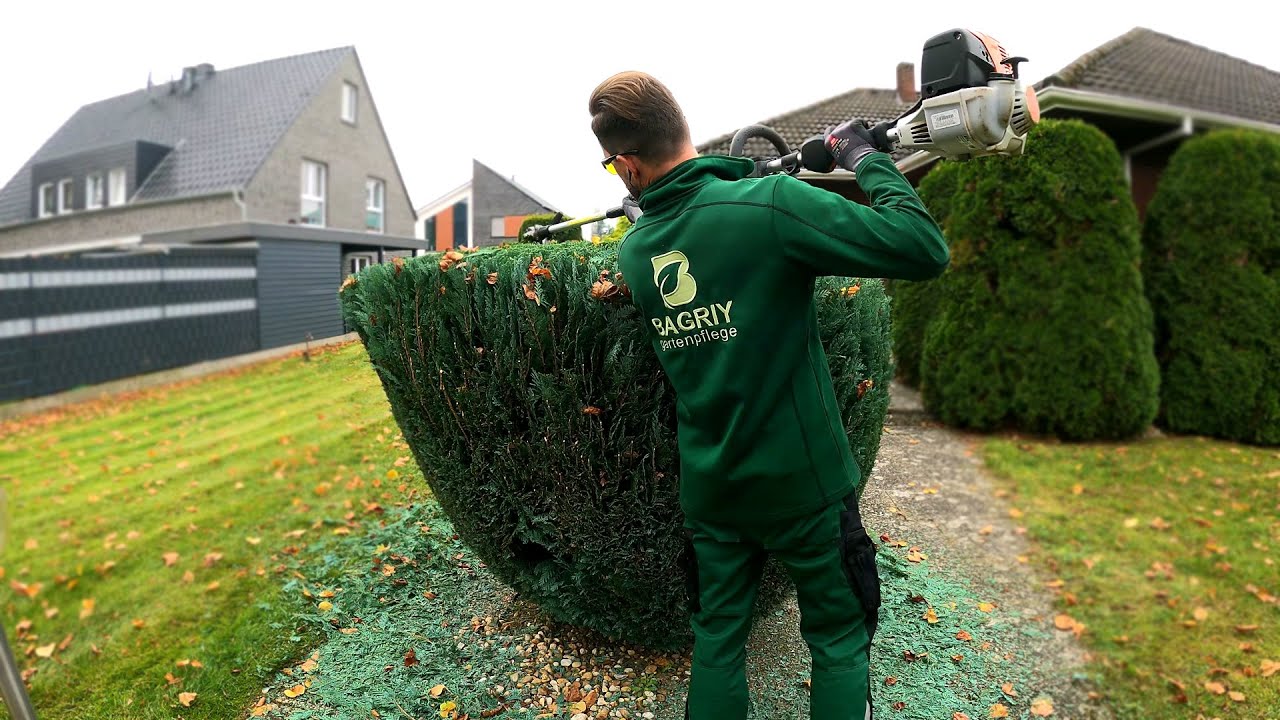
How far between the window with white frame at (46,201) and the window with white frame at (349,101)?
3.14 ft

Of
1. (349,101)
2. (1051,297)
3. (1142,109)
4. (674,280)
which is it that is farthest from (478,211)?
(1142,109)

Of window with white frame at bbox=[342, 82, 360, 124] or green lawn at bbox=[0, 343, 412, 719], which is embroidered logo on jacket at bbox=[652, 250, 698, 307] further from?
window with white frame at bbox=[342, 82, 360, 124]

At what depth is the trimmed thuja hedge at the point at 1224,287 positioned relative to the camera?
21.3 ft

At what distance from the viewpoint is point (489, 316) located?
2.41 metres

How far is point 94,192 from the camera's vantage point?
5.75 ft

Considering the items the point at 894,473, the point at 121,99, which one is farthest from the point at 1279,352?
the point at 121,99

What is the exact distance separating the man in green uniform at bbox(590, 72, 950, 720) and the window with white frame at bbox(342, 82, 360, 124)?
112cm

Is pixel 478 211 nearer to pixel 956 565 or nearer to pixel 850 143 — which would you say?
pixel 850 143

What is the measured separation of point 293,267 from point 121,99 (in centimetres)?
74

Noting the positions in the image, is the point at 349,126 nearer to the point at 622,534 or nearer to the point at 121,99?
the point at 121,99

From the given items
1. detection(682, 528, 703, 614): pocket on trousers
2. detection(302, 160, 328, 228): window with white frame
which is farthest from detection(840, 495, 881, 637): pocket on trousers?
detection(302, 160, 328, 228): window with white frame

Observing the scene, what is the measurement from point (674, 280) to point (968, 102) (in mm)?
771

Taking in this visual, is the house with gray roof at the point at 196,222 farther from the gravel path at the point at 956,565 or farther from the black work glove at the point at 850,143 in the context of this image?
the gravel path at the point at 956,565

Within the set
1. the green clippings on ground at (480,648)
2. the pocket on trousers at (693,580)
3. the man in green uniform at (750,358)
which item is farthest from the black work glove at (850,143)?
the green clippings on ground at (480,648)
